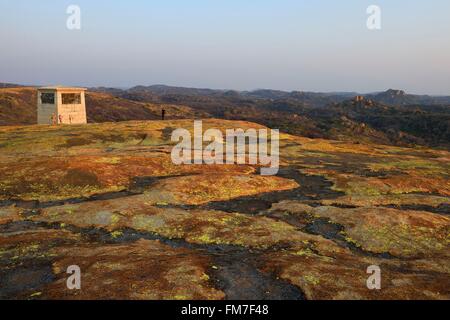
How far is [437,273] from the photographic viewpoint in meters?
26.6

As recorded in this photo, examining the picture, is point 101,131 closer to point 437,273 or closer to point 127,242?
point 127,242

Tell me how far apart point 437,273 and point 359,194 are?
2357 cm

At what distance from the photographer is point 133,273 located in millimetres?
23844

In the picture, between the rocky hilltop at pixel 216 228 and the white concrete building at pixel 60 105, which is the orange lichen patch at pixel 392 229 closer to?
the rocky hilltop at pixel 216 228

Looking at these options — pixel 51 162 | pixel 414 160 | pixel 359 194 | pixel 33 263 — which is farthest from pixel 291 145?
pixel 33 263

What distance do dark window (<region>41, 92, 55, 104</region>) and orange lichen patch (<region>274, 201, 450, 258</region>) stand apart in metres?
76.7

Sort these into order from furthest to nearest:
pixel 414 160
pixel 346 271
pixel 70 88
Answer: pixel 70 88 < pixel 414 160 < pixel 346 271

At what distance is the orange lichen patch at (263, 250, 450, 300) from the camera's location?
21922 mm

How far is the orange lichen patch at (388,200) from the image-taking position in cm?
4522

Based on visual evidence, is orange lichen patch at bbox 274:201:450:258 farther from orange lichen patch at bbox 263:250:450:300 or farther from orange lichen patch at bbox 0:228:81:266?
orange lichen patch at bbox 0:228:81:266

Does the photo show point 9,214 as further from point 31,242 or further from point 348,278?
point 348,278

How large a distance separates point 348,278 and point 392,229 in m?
14.0

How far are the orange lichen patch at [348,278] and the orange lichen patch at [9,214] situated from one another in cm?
2328

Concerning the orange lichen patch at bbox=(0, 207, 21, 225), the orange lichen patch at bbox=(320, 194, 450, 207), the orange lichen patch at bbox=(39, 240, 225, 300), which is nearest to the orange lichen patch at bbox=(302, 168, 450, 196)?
the orange lichen patch at bbox=(320, 194, 450, 207)
